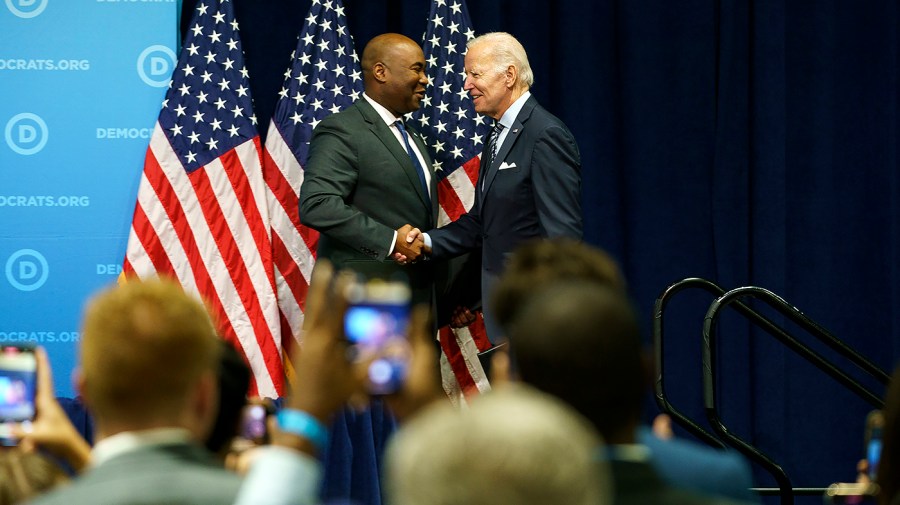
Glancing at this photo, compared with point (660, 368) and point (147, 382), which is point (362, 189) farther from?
point (147, 382)

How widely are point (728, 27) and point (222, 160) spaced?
107 inches

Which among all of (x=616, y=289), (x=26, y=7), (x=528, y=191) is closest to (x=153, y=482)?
(x=616, y=289)

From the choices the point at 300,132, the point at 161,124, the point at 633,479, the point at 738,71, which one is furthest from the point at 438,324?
the point at 633,479

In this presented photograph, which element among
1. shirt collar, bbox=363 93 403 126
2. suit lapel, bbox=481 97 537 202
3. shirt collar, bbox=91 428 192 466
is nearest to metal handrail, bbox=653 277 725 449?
suit lapel, bbox=481 97 537 202

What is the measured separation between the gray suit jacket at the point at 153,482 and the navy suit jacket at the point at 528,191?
11.6 ft

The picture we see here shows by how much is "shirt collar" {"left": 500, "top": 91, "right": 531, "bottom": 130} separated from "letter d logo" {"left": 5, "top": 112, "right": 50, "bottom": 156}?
2174 millimetres

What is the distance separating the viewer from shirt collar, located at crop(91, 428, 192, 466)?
161 cm

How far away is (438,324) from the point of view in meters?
5.68

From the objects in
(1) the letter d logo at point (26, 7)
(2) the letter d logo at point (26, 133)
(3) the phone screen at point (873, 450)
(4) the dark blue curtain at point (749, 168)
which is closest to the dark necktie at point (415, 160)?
(4) the dark blue curtain at point (749, 168)

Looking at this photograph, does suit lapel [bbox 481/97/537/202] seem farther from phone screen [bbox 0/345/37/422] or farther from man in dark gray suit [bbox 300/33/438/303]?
phone screen [bbox 0/345/37/422]

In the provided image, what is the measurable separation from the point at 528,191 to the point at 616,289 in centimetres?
324

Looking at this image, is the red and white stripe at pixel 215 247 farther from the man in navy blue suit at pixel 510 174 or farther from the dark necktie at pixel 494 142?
the dark necktie at pixel 494 142

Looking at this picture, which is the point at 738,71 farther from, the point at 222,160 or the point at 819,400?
the point at 222,160

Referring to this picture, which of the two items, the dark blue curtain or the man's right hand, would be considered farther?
the dark blue curtain
